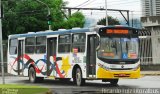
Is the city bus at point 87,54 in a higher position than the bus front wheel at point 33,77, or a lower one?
higher

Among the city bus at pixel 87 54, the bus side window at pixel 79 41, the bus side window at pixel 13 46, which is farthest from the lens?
the bus side window at pixel 13 46

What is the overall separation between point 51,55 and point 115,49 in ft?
15.9

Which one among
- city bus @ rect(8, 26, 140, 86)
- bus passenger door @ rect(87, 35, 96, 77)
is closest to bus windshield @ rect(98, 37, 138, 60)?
city bus @ rect(8, 26, 140, 86)

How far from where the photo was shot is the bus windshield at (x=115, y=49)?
2194 cm

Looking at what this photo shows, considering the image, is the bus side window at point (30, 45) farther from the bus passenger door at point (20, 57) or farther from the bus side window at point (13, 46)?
the bus side window at point (13, 46)

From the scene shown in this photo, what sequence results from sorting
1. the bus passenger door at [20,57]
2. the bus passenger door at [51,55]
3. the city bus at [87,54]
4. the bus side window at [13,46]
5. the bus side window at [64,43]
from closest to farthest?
1. the city bus at [87,54]
2. the bus side window at [64,43]
3. the bus passenger door at [51,55]
4. the bus passenger door at [20,57]
5. the bus side window at [13,46]

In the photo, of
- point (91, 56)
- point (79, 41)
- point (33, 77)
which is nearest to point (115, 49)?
point (91, 56)

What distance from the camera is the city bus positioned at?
2192 cm

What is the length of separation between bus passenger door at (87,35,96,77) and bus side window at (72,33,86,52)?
40 cm

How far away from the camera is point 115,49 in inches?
867

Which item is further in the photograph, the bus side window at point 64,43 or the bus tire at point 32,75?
the bus tire at point 32,75

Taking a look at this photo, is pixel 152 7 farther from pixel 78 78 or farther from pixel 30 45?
pixel 78 78

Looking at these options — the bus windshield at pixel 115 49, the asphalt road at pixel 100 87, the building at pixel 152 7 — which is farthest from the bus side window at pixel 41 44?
the building at pixel 152 7

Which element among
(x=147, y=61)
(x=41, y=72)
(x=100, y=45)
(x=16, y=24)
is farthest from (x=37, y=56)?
(x=16, y=24)
